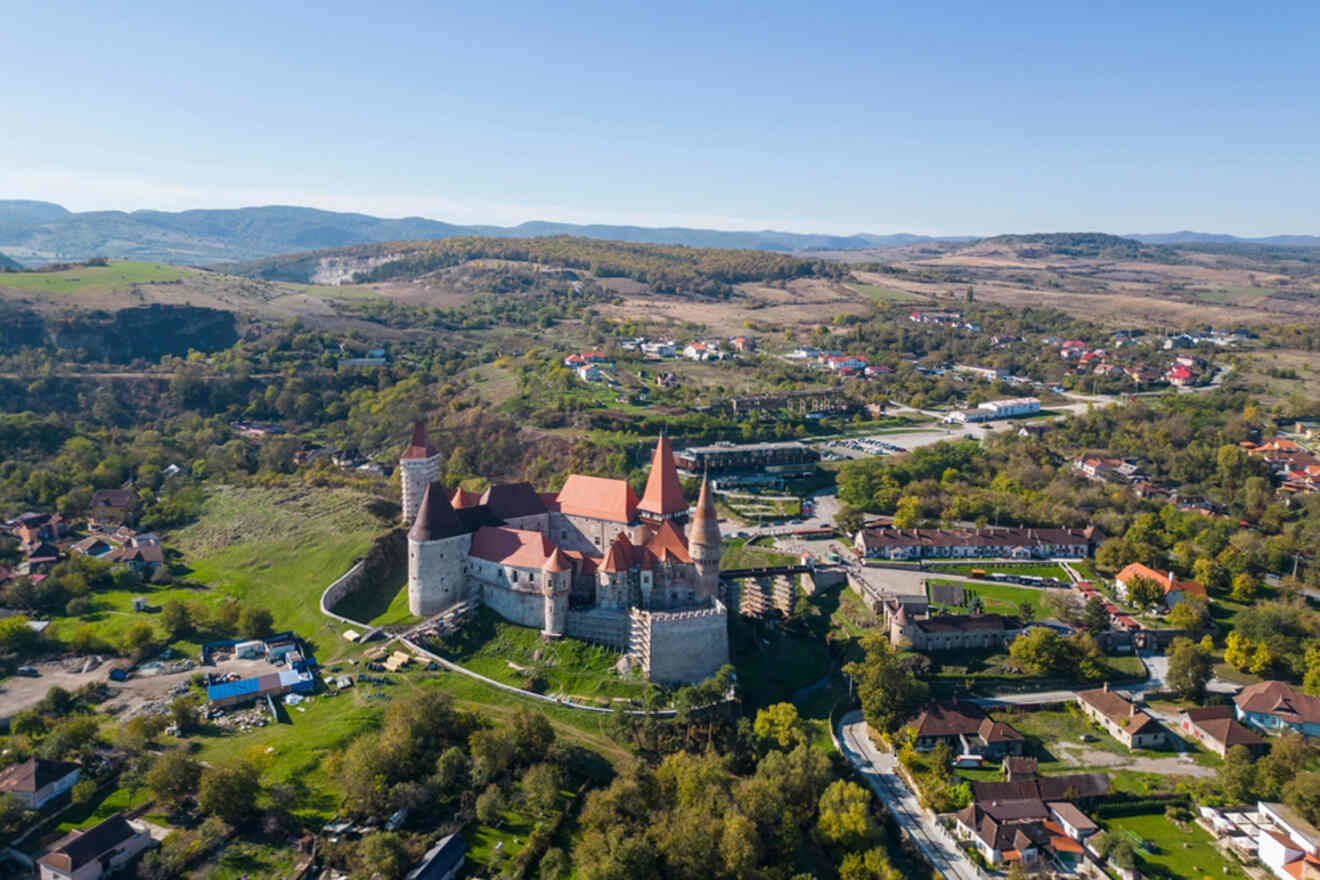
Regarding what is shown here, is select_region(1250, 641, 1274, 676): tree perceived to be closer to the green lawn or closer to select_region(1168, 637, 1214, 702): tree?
select_region(1168, 637, 1214, 702): tree

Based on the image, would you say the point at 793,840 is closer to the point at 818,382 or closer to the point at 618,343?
the point at 818,382

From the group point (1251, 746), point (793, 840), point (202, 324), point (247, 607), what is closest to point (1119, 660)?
point (1251, 746)

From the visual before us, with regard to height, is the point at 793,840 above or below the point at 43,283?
below

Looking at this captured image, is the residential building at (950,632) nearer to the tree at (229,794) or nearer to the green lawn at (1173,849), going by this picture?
the green lawn at (1173,849)

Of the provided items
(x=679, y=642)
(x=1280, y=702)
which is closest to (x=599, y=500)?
(x=679, y=642)

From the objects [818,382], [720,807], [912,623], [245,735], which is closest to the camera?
[720,807]

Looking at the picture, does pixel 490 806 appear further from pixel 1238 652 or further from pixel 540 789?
pixel 1238 652
